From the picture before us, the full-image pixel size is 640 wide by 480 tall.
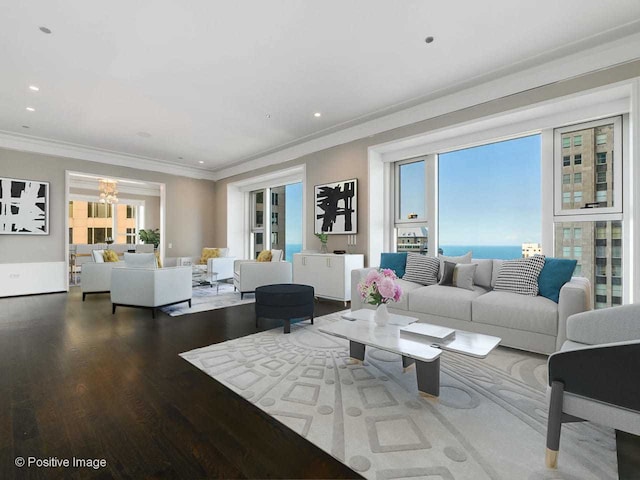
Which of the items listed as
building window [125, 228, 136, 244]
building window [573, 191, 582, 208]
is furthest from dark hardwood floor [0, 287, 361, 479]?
building window [125, 228, 136, 244]

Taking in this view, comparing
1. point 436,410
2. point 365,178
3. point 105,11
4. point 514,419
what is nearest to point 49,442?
point 436,410

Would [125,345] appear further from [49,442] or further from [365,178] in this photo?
[365,178]

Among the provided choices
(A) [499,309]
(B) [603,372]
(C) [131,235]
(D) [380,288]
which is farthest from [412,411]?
(C) [131,235]

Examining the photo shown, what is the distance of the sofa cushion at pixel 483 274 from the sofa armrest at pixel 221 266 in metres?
5.37

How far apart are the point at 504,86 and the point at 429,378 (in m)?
3.62

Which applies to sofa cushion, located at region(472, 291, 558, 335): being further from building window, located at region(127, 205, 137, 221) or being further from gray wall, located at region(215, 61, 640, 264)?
building window, located at region(127, 205, 137, 221)

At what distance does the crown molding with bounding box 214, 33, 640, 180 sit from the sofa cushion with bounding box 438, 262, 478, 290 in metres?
2.14

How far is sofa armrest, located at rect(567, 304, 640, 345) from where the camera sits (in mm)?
1683

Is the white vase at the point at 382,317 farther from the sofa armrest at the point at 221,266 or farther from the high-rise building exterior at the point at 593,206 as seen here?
the sofa armrest at the point at 221,266

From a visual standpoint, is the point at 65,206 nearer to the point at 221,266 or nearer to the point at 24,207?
the point at 24,207

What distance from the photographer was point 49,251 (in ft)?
20.3

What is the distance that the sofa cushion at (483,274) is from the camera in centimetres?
367

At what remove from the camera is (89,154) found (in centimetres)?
662

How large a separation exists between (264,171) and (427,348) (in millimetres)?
6095
